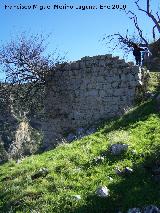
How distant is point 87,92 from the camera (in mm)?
→ 16391

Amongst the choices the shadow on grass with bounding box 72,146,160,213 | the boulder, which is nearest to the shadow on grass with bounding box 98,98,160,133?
the boulder

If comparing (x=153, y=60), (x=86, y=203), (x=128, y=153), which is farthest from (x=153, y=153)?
(x=153, y=60)

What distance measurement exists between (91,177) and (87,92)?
711 centimetres

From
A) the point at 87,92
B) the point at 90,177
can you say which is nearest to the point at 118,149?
the point at 90,177

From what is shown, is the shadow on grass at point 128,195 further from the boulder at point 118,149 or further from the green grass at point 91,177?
the boulder at point 118,149

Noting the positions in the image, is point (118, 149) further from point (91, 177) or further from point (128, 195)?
point (128, 195)

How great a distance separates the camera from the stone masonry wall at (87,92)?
1562 cm

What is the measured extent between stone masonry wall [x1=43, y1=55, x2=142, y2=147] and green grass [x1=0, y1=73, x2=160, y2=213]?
247 cm

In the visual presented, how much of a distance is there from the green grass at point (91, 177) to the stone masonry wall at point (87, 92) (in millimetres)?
2469

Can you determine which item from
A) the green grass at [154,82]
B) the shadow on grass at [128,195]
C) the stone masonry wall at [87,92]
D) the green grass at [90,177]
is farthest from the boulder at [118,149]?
the green grass at [154,82]

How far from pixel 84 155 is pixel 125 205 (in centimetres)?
323

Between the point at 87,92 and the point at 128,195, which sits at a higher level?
the point at 87,92

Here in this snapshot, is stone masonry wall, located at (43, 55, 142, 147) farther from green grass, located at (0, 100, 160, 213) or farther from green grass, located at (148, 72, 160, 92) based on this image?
green grass, located at (0, 100, 160, 213)

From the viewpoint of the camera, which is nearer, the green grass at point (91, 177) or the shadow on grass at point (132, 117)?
the green grass at point (91, 177)
